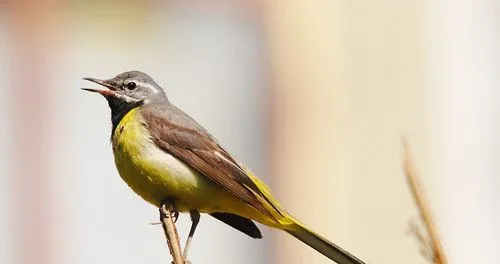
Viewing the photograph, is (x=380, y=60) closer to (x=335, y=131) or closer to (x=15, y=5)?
(x=335, y=131)

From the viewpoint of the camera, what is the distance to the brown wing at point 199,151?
16.6ft

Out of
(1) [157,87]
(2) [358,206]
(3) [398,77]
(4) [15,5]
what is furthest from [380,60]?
(1) [157,87]

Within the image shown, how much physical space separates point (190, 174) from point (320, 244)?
0.63 meters

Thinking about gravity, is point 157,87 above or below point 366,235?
above

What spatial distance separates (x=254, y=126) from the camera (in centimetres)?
1156

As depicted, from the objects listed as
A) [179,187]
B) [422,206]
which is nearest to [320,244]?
[179,187]

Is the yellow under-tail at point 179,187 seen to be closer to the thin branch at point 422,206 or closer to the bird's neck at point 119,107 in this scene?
the bird's neck at point 119,107

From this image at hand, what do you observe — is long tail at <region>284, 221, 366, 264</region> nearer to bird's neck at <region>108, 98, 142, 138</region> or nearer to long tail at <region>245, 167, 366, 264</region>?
long tail at <region>245, 167, 366, 264</region>

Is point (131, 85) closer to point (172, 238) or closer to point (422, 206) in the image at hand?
point (172, 238)

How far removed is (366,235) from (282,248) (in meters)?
0.74

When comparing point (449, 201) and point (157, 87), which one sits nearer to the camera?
point (157, 87)

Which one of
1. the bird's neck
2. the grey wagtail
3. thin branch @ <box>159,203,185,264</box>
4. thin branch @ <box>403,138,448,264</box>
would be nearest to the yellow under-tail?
the grey wagtail

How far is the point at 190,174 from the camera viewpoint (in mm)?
5195

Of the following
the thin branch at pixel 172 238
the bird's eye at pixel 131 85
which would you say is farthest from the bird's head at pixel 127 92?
the thin branch at pixel 172 238
